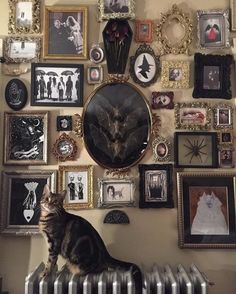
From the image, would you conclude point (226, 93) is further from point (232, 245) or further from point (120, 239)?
point (120, 239)

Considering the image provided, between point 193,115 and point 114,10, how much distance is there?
1.76 ft

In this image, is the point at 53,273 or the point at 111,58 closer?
the point at 53,273

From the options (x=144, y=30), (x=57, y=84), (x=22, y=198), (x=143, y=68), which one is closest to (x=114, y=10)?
(x=144, y=30)

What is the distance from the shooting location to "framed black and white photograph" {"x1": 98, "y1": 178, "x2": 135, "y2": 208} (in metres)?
1.60

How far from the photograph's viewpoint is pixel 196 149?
1.64 metres

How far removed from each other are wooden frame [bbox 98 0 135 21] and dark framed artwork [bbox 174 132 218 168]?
0.52 m

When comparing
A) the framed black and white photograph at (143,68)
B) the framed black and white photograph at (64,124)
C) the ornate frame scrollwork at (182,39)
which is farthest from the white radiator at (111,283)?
the ornate frame scrollwork at (182,39)

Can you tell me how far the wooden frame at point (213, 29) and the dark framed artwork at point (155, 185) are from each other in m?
0.53

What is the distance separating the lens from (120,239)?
1591 millimetres

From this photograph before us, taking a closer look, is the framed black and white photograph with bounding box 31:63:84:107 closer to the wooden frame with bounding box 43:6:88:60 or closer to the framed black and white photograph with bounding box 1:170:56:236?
the wooden frame with bounding box 43:6:88:60

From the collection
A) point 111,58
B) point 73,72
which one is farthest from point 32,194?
point 111,58

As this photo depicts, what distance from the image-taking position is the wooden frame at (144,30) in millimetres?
1671

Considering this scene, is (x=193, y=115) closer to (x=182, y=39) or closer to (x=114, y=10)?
(x=182, y=39)

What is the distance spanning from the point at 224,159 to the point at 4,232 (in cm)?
91
